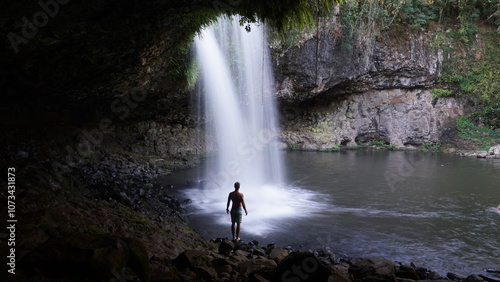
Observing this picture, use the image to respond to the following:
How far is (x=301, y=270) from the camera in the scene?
3773mm

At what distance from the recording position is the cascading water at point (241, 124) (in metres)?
11.4

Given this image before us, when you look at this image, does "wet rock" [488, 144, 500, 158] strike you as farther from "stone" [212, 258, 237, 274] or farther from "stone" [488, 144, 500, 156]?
"stone" [212, 258, 237, 274]

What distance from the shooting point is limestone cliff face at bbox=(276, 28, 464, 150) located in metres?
25.4

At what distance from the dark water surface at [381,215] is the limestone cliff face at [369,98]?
10.5m

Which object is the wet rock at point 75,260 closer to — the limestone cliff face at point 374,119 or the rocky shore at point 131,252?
the rocky shore at point 131,252

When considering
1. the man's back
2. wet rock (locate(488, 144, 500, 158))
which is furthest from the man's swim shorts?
wet rock (locate(488, 144, 500, 158))

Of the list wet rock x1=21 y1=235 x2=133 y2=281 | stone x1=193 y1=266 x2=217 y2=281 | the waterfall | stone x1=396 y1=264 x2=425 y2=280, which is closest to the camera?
wet rock x1=21 y1=235 x2=133 y2=281

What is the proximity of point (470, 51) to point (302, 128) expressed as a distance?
16308 millimetres

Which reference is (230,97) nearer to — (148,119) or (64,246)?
(148,119)

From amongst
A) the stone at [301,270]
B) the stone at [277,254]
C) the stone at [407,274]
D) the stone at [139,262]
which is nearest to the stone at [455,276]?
the stone at [407,274]

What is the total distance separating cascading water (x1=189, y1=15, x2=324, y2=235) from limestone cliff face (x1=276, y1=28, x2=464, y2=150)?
2.91 m

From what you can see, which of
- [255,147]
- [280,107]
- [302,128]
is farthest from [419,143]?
[255,147]

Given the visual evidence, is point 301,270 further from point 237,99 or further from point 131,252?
point 237,99

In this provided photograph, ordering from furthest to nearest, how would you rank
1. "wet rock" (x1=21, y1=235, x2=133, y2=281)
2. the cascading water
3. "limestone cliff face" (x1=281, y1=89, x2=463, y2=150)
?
"limestone cliff face" (x1=281, y1=89, x2=463, y2=150)
the cascading water
"wet rock" (x1=21, y1=235, x2=133, y2=281)
